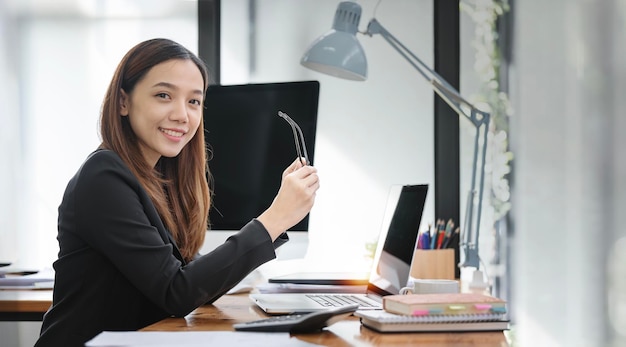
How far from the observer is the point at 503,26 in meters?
2.86

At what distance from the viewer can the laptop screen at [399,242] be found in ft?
5.10

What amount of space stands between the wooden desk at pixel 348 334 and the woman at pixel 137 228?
0.05 m

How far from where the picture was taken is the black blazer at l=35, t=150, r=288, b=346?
1348mm

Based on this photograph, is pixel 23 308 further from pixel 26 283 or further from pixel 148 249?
pixel 148 249

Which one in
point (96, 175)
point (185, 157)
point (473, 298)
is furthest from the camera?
point (185, 157)

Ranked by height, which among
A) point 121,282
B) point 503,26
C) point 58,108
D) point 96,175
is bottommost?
point 121,282

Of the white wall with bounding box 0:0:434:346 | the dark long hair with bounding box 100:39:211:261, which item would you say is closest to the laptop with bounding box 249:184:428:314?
the dark long hair with bounding box 100:39:211:261

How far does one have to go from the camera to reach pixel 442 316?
1.19 metres

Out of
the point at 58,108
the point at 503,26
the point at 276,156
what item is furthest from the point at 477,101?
the point at 58,108

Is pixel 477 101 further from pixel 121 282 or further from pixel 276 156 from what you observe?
pixel 121 282

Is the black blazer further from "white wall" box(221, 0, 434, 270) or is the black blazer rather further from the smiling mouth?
"white wall" box(221, 0, 434, 270)

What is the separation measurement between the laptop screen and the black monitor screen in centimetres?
26

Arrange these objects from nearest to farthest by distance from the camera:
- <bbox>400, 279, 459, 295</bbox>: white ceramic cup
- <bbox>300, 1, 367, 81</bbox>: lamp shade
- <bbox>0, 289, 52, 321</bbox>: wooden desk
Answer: <bbox>400, 279, 459, 295</bbox>: white ceramic cup, <bbox>0, 289, 52, 321</bbox>: wooden desk, <bbox>300, 1, 367, 81</bbox>: lamp shade

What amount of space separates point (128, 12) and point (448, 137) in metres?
1.24
